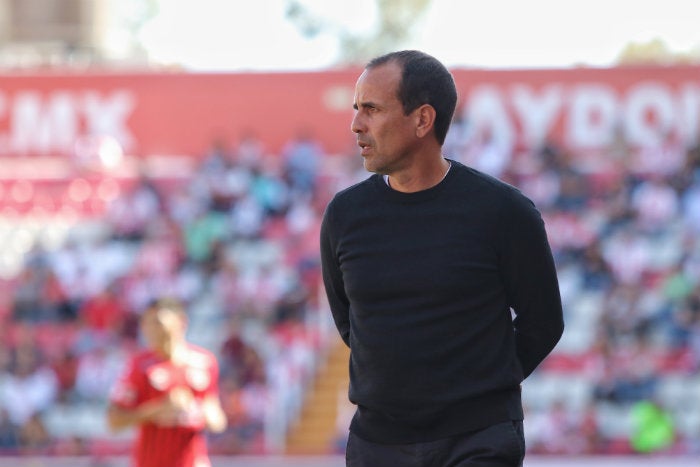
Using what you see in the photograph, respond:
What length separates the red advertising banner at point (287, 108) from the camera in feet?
68.8

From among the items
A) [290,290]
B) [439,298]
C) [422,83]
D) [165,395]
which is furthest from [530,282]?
[290,290]

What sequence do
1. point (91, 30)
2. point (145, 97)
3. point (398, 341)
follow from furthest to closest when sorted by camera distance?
point (91, 30), point (145, 97), point (398, 341)

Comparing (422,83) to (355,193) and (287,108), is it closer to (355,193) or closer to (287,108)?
(355,193)

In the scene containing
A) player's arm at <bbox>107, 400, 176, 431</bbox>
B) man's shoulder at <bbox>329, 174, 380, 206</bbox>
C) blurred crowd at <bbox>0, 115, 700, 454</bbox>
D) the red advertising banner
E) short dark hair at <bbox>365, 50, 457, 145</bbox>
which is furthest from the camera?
the red advertising banner

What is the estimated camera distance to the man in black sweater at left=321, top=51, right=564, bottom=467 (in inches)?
150

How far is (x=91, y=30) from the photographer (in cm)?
2442

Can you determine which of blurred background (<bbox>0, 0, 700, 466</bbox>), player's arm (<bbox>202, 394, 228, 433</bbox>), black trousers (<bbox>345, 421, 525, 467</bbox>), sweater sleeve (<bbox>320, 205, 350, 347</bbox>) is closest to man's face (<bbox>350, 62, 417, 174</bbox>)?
sweater sleeve (<bbox>320, 205, 350, 347</bbox>)

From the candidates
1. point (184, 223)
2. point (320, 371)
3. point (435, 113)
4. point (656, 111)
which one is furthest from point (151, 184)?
point (435, 113)

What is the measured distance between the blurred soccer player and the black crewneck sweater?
12.9ft

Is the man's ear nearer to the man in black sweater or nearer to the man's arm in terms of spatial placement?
the man in black sweater

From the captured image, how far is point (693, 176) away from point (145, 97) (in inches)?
323

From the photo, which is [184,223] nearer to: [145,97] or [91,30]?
[145,97]

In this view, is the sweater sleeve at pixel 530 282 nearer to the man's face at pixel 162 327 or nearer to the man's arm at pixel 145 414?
the man's arm at pixel 145 414

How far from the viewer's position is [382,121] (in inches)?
153
